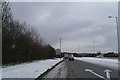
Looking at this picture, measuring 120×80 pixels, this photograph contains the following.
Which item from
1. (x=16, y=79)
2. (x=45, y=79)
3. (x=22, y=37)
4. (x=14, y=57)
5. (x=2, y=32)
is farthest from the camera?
(x=22, y=37)

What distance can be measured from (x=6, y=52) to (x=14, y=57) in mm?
4554

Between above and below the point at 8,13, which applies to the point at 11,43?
below

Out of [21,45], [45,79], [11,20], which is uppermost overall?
[11,20]

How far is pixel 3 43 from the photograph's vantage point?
29.0 meters

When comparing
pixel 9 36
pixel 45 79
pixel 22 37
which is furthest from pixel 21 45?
pixel 45 79

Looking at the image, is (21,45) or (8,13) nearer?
(8,13)

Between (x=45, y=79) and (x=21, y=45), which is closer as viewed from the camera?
(x=45, y=79)

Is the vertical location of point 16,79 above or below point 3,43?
below

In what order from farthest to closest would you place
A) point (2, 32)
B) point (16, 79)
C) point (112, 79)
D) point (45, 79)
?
point (2, 32), point (45, 79), point (112, 79), point (16, 79)

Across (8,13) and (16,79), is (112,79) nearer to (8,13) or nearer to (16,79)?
(16,79)

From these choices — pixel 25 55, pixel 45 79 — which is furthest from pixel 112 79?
pixel 25 55

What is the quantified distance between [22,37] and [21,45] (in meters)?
1.59

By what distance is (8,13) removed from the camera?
98.7ft

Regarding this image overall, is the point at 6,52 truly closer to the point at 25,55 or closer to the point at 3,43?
the point at 3,43
